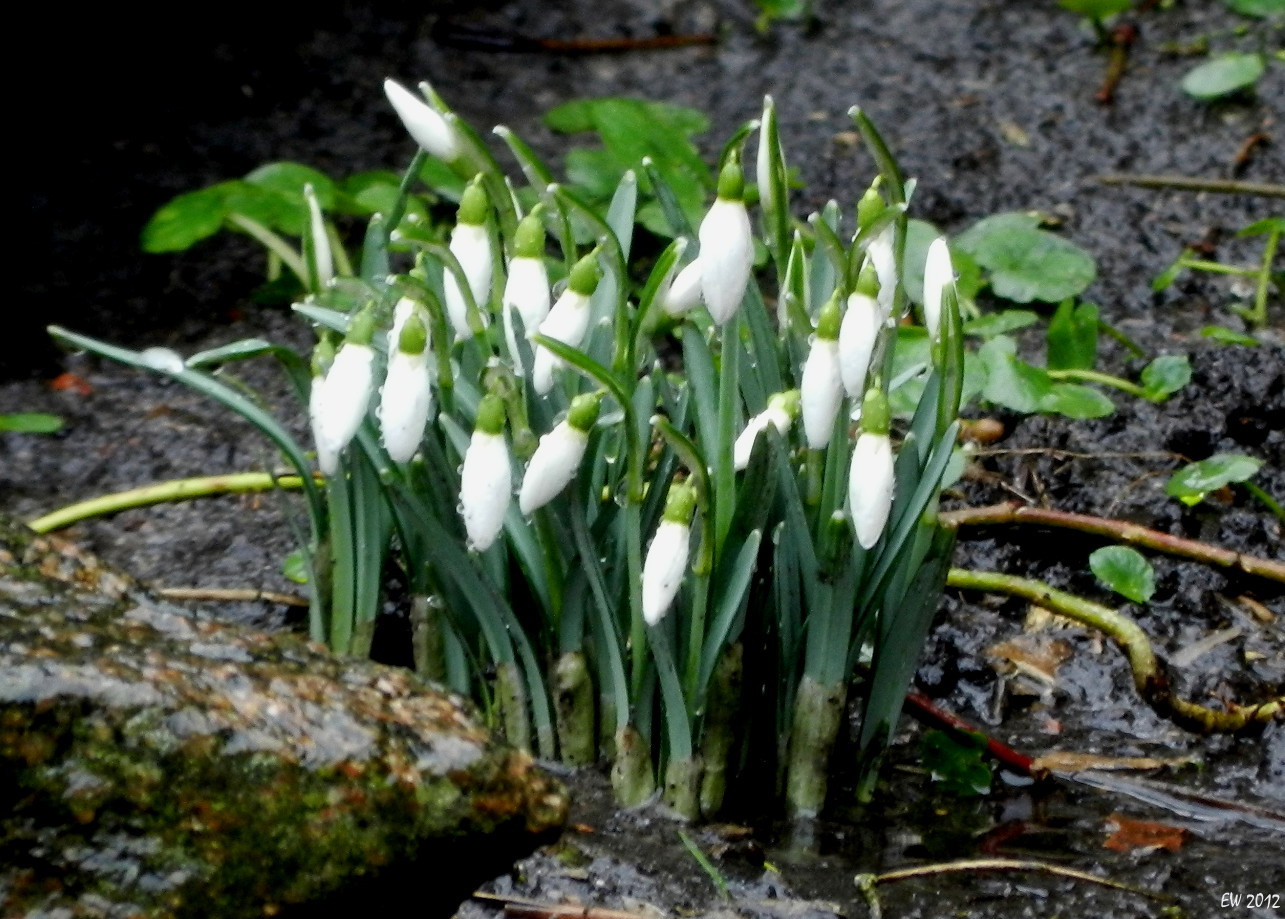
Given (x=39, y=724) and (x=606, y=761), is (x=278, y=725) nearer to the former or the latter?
(x=39, y=724)

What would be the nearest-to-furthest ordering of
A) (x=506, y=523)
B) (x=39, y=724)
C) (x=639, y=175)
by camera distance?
(x=39, y=724) < (x=506, y=523) < (x=639, y=175)

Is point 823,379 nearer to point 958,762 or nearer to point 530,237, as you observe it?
point 530,237

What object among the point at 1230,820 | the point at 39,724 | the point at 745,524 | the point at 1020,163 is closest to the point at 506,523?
the point at 745,524

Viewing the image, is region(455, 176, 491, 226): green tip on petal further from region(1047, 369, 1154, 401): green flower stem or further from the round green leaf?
the round green leaf

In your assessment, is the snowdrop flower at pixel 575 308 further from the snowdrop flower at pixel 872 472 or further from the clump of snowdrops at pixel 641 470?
the snowdrop flower at pixel 872 472

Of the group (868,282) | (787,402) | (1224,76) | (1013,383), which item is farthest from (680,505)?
(1224,76)

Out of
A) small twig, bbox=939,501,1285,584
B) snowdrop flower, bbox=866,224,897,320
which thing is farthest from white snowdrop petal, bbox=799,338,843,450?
small twig, bbox=939,501,1285,584
